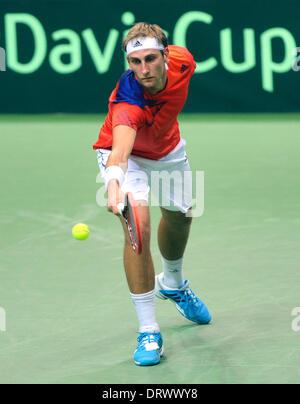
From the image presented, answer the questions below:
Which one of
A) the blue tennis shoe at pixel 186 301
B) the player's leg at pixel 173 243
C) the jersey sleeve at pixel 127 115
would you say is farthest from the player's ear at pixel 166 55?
the blue tennis shoe at pixel 186 301

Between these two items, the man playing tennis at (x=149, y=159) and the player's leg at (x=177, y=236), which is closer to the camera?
the man playing tennis at (x=149, y=159)

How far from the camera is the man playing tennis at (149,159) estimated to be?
13.9 ft

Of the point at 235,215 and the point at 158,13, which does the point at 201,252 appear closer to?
the point at 235,215

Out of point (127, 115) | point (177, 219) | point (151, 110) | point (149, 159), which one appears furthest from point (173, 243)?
point (127, 115)

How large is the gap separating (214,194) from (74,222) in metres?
1.63

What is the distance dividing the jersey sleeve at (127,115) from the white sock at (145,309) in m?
0.91

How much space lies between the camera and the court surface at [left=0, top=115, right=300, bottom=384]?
423 centimetres

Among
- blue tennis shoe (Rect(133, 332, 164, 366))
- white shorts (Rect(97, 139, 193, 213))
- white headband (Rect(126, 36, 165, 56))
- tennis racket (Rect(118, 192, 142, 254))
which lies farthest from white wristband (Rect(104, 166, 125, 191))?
blue tennis shoe (Rect(133, 332, 164, 366))

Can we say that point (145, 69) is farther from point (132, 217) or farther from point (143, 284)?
point (143, 284)

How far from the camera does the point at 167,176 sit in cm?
484

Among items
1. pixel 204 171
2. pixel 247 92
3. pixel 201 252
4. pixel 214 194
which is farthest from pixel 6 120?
pixel 201 252

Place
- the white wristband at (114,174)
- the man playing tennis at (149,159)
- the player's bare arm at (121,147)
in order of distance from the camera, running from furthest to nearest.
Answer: the man playing tennis at (149,159) < the player's bare arm at (121,147) < the white wristband at (114,174)

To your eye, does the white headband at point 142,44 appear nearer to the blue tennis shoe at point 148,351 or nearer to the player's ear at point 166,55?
the player's ear at point 166,55

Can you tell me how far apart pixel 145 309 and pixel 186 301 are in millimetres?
572
